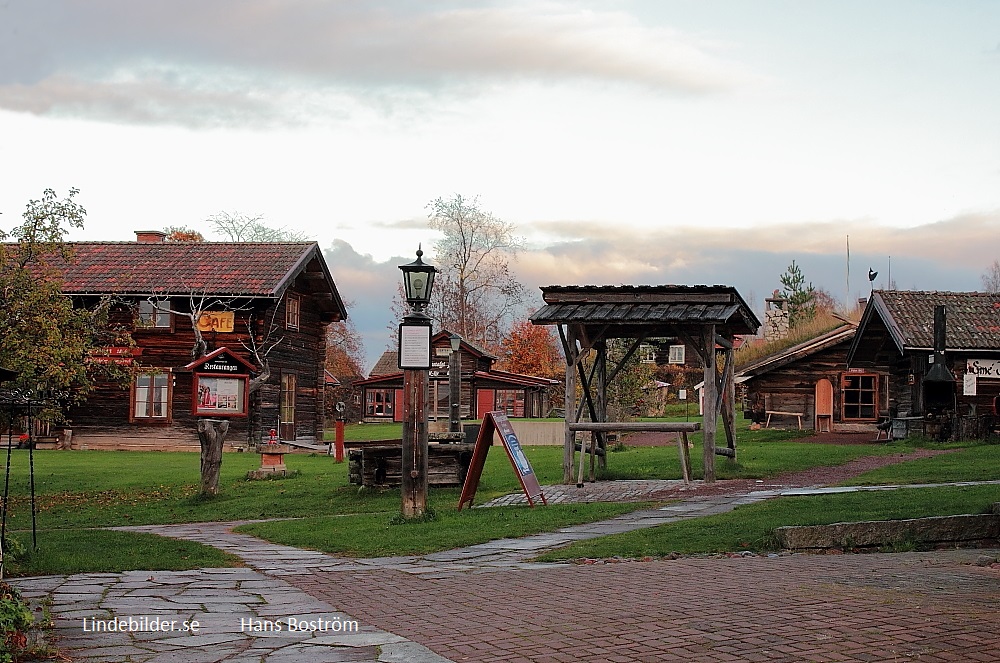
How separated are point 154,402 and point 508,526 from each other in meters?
25.4

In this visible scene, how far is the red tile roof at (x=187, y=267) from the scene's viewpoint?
1350 inches

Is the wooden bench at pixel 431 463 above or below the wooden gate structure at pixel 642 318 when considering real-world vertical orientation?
below

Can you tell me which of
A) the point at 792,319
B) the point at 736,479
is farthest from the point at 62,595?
the point at 792,319

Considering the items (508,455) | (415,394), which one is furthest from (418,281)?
(508,455)

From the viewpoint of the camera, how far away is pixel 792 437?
34.9m

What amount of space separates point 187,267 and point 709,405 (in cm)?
2229

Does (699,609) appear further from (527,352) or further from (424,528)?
(527,352)

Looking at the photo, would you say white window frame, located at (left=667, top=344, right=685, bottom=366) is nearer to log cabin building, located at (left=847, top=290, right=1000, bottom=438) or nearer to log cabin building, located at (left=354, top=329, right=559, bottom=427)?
log cabin building, located at (left=847, top=290, right=1000, bottom=438)

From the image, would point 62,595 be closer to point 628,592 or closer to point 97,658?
point 97,658

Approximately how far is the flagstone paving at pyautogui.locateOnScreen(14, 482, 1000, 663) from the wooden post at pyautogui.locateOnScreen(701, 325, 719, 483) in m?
7.85

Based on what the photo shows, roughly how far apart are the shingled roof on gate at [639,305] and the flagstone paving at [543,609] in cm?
734

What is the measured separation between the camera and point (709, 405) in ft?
61.8

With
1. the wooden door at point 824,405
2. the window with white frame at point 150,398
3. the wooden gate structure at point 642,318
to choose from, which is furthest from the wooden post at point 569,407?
the wooden door at point 824,405

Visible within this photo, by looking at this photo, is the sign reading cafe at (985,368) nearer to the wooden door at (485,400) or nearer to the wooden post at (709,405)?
the wooden post at (709,405)
